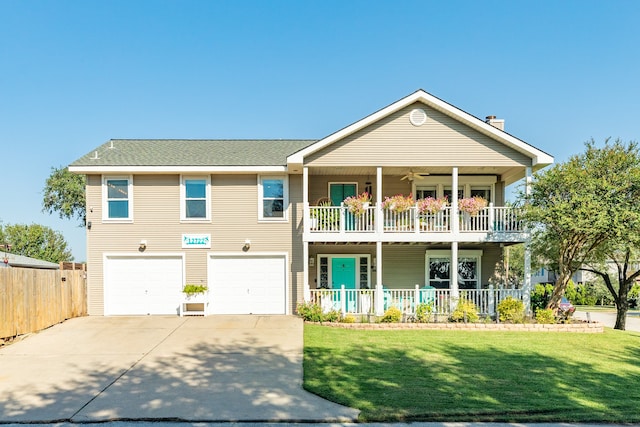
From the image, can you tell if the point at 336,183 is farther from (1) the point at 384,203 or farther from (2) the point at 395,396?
(2) the point at 395,396

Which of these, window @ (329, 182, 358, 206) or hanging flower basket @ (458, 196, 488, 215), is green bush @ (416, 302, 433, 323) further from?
window @ (329, 182, 358, 206)

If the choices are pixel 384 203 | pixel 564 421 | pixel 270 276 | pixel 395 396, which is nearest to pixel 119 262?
pixel 270 276

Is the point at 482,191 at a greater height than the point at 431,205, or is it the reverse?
the point at 482,191

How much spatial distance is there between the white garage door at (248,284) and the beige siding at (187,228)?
308 millimetres

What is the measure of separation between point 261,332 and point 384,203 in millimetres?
5613

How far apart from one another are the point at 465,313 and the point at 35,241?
2054 inches

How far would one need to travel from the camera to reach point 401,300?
14117 millimetres

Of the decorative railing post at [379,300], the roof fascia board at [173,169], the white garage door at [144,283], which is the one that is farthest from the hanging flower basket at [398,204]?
the white garage door at [144,283]

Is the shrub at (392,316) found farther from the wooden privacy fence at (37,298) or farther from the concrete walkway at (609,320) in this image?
the concrete walkway at (609,320)

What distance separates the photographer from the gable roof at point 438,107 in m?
14.1

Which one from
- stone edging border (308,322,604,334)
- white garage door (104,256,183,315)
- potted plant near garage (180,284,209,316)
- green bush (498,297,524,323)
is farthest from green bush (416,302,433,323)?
white garage door (104,256,183,315)

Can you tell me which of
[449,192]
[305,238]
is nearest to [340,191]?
[305,238]

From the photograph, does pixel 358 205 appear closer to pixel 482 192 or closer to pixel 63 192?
pixel 482 192

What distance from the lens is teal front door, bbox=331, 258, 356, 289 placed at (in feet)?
52.5
